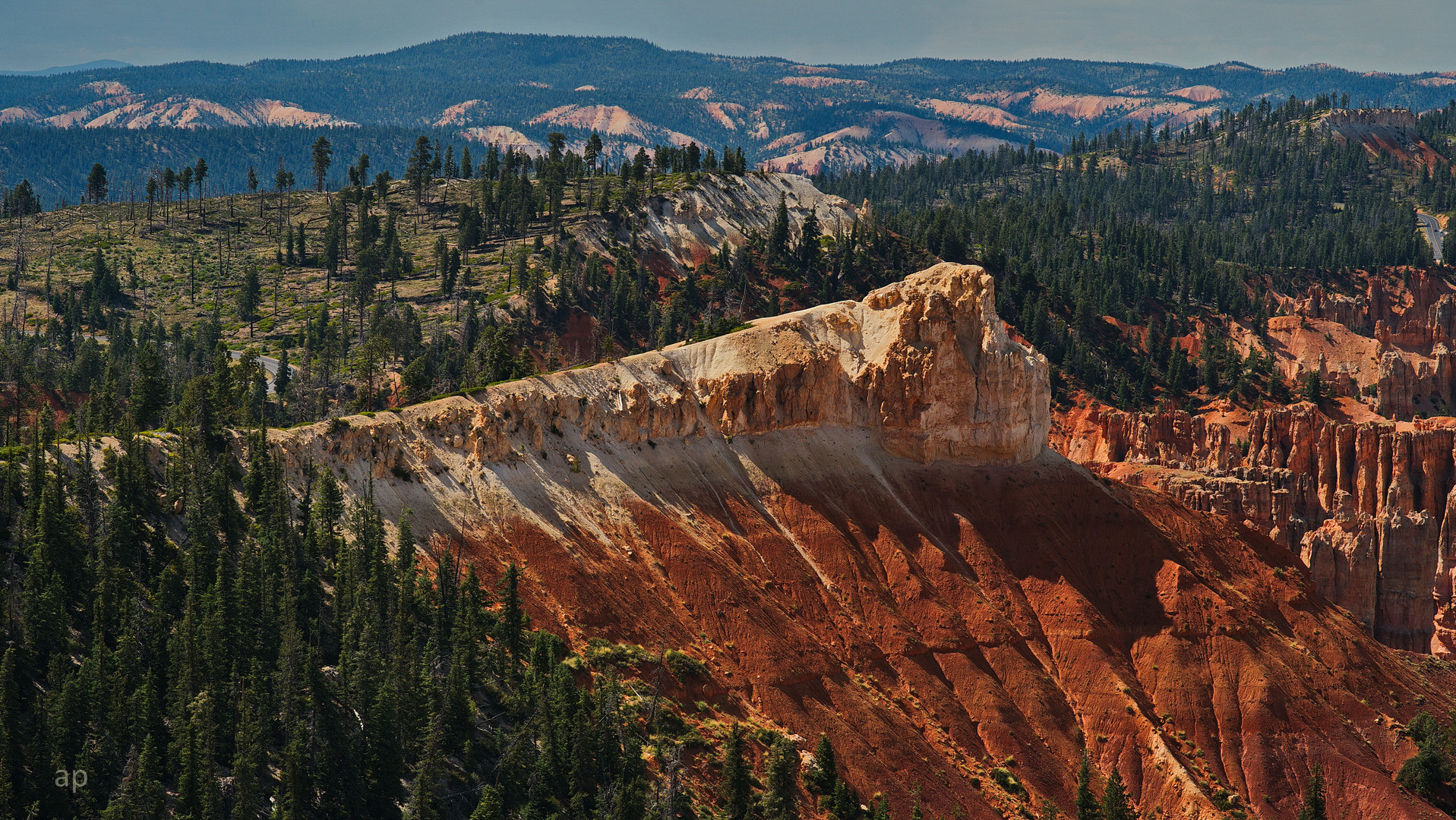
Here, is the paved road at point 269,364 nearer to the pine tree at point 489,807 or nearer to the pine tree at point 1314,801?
the pine tree at point 489,807

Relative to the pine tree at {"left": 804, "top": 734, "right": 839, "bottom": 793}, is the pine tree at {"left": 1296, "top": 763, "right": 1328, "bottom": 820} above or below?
below

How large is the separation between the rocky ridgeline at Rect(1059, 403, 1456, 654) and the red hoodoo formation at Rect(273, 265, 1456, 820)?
52.2 feet

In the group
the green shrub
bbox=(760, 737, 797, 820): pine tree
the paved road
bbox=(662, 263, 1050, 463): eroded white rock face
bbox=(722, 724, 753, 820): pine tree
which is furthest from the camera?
the paved road

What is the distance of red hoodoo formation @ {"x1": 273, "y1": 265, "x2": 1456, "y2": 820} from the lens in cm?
9325

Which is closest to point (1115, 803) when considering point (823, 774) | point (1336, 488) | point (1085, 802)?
point (1085, 802)

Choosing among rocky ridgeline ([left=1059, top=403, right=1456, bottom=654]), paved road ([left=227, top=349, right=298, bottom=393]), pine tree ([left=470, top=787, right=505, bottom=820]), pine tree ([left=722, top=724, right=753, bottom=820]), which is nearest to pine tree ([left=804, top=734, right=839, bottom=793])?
pine tree ([left=722, top=724, right=753, bottom=820])

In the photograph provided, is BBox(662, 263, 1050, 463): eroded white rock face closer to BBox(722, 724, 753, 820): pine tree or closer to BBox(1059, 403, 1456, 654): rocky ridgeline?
BBox(1059, 403, 1456, 654): rocky ridgeline

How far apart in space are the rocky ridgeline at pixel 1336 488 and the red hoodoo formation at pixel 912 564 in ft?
52.2

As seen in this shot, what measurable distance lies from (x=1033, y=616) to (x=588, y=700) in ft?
131

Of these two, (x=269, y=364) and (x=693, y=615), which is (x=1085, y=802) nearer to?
(x=693, y=615)

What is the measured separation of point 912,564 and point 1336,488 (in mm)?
66384

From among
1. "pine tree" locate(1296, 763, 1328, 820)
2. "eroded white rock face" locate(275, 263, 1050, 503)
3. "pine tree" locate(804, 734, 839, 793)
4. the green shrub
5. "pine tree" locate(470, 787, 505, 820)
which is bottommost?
"pine tree" locate(1296, 763, 1328, 820)

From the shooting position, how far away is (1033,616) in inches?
4178

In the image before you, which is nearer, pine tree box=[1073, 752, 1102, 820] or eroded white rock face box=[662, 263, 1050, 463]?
pine tree box=[1073, 752, 1102, 820]
